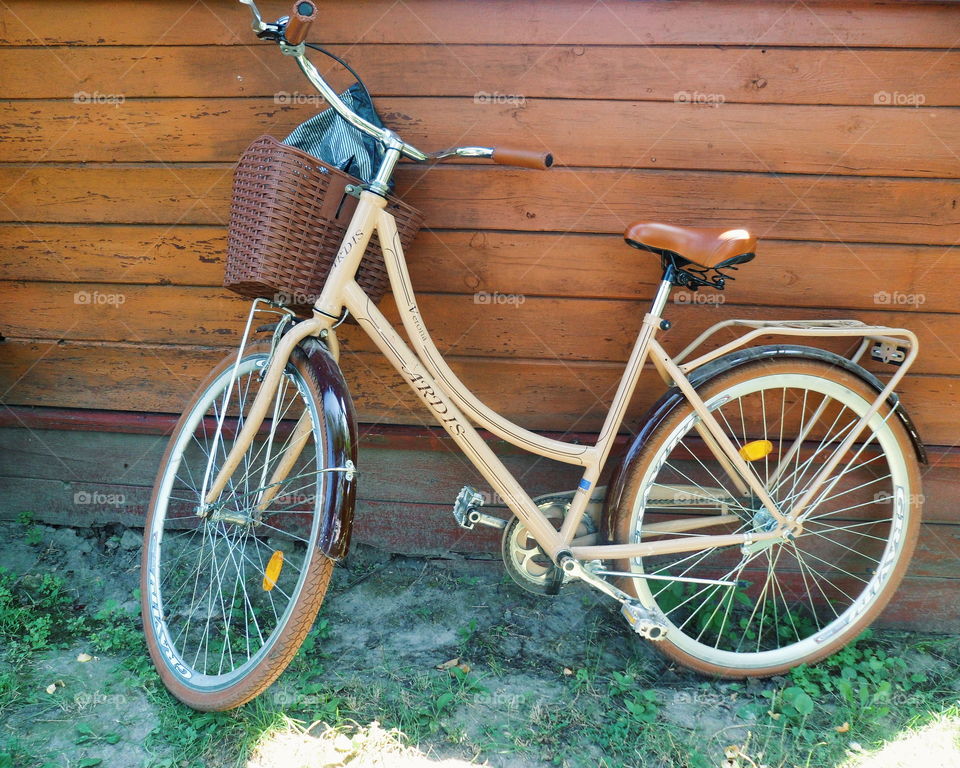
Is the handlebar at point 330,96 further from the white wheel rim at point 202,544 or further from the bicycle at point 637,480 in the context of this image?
the white wheel rim at point 202,544

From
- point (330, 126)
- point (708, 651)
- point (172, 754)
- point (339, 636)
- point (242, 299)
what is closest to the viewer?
point (172, 754)

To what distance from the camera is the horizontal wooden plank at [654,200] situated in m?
2.38

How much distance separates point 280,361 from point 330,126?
2.55 ft

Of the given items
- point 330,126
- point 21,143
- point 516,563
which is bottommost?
point 516,563

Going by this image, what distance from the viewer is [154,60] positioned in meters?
2.50

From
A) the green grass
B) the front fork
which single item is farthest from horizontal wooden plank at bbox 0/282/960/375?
the green grass

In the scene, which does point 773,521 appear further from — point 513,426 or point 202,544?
point 202,544

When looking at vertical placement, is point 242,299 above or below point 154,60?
below

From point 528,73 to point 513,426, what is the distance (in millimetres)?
1208

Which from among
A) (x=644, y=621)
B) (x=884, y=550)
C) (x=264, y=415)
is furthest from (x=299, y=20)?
(x=884, y=550)

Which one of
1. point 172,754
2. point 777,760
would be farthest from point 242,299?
A: point 777,760

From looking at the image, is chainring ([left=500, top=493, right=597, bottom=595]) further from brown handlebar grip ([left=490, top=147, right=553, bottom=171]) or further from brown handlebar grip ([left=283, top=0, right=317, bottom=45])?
brown handlebar grip ([left=283, top=0, right=317, bottom=45])

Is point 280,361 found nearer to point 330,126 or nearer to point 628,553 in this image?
point 330,126

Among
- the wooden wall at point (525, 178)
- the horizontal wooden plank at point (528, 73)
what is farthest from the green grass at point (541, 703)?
the horizontal wooden plank at point (528, 73)
